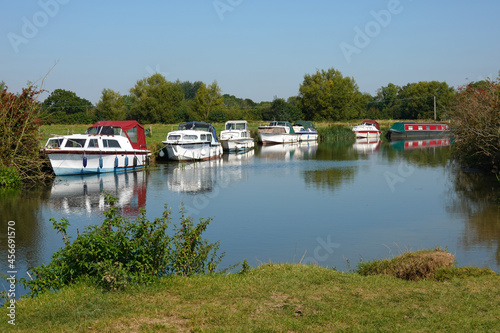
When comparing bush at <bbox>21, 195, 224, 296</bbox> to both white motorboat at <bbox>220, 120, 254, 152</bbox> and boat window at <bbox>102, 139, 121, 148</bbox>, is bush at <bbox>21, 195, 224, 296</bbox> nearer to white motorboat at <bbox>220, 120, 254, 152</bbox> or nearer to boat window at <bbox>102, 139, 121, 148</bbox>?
boat window at <bbox>102, 139, 121, 148</bbox>

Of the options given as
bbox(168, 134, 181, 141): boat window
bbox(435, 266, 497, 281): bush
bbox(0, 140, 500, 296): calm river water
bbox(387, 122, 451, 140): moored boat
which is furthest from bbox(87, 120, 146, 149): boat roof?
bbox(387, 122, 451, 140): moored boat

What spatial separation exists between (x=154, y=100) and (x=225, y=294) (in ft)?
253

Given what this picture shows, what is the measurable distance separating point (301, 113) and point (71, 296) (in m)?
85.2

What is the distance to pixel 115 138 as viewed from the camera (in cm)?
3058

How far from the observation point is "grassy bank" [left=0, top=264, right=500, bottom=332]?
255 inches

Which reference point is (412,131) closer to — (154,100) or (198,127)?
(154,100)

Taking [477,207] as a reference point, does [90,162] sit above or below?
above

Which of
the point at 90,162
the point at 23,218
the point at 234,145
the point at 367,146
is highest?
the point at 234,145

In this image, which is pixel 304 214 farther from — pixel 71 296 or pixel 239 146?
pixel 239 146

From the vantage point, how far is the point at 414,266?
9164 millimetres

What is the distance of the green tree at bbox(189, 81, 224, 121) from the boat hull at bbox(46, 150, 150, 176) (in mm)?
50430

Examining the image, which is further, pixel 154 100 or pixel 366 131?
pixel 154 100

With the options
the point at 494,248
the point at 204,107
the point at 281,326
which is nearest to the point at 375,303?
the point at 281,326

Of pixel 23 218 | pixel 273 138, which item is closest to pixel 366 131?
pixel 273 138
